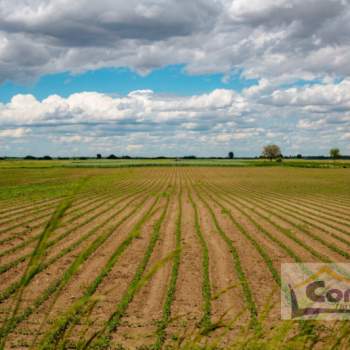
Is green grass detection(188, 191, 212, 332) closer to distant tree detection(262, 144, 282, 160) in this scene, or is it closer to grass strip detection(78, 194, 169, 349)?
grass strip detection(78, 194, 169, 349)

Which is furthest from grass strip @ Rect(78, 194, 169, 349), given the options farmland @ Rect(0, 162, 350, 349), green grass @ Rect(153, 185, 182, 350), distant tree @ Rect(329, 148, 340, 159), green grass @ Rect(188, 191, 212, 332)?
distant tree @ Rect(329, 148, 340, 159)

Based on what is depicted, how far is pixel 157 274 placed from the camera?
8516 mm

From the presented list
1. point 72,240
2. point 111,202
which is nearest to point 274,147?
point 111,202

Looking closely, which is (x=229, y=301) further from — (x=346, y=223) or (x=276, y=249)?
(x=346, y=223)

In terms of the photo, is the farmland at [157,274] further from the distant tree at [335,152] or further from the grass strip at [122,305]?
the distant tree at [335,152]

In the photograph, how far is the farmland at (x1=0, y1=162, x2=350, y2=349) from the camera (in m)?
1.68

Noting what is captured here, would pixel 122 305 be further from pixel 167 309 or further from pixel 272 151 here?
pixel 272 151

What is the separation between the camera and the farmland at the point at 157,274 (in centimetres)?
168

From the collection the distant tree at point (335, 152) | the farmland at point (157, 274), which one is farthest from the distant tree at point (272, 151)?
the farmland at point (157, 274)

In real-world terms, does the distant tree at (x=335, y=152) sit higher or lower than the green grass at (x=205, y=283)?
higher

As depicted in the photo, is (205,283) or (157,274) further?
(157,274)

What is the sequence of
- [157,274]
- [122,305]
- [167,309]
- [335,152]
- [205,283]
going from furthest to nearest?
[335,152], [157,274], [205,283], [122,305], [167,309]

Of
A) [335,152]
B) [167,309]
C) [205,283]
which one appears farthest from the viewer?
[335,152]

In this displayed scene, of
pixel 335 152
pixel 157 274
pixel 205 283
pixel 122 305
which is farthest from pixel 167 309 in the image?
pixel 335 152
